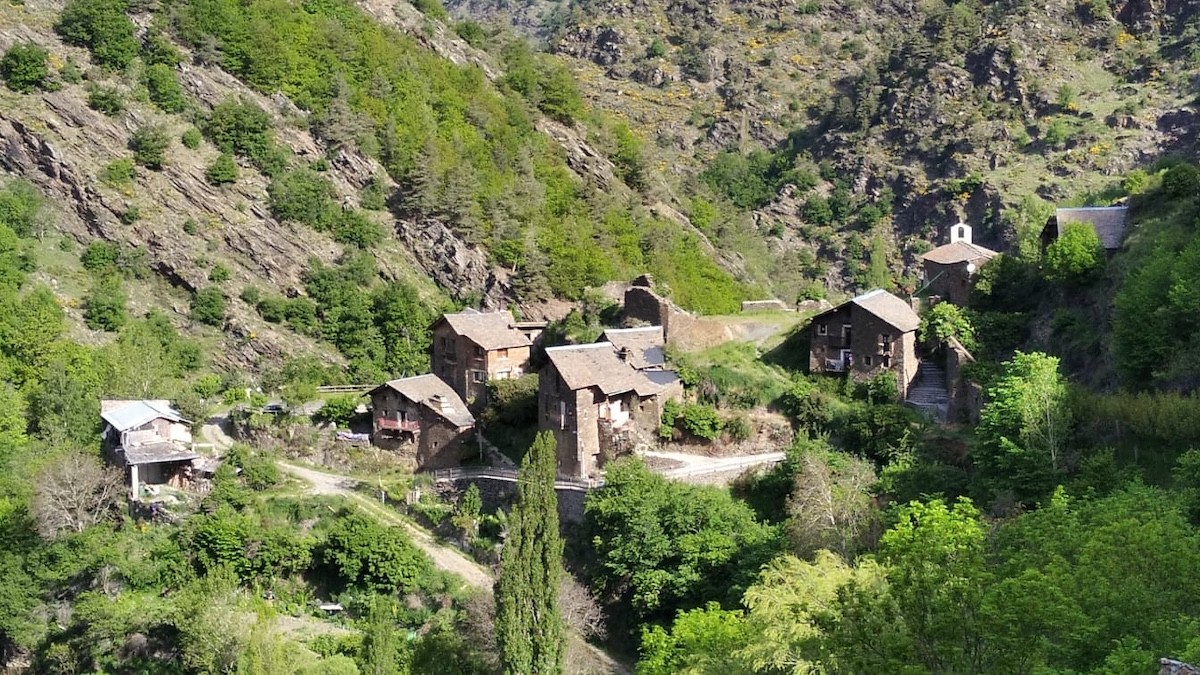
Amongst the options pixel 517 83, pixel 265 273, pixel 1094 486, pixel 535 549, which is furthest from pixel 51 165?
pixel 1094 486

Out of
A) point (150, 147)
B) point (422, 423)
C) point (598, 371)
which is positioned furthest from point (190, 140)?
point (598, 371)

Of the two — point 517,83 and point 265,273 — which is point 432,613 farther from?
point 517,83

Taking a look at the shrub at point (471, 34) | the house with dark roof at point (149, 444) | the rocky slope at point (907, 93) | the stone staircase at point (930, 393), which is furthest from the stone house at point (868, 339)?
the shrub at point (471, 34)

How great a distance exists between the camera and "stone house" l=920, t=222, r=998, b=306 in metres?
49.8

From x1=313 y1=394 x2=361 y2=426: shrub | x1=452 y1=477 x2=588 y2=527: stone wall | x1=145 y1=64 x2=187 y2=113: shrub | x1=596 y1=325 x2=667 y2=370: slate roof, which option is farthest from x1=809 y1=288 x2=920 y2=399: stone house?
x1=145 y1=64 x2=187 y2=113: shrub

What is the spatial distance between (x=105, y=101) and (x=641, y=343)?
37.8 m

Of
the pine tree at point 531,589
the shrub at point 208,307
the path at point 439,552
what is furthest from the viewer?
the shrub at point 208,307

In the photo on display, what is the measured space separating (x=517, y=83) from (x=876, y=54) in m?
43.1

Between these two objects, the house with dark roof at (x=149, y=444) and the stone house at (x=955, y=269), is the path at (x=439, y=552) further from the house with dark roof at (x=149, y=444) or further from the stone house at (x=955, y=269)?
the stone house at (x=955, y=269)

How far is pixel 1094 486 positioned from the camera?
1209 inches

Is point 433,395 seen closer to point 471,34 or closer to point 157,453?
point 157,453

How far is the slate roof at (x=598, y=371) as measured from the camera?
43625mm

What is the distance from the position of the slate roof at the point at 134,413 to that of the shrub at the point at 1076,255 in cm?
3735

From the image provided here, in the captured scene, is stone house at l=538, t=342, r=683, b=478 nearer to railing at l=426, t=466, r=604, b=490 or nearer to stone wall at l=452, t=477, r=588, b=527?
railing at l=426, t=466, r=604, b=490
